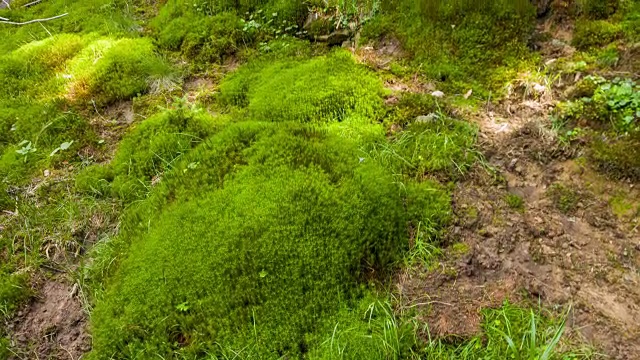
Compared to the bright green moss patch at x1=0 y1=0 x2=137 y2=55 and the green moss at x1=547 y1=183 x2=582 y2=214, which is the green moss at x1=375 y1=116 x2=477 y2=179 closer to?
the green moss at x1=547 y1=183 x2=582 y2=214

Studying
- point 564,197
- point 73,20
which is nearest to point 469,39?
point 564,197

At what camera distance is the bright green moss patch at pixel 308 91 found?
411 cm

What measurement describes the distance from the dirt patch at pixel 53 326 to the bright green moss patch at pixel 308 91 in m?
2.22

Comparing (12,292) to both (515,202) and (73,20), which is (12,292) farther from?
(73,20)

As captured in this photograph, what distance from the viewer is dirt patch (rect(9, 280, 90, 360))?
303 cm

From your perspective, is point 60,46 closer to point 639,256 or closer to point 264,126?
point 264,126

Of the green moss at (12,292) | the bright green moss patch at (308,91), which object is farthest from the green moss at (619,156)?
the green moss at (12,292)

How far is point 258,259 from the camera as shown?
9.36 ft

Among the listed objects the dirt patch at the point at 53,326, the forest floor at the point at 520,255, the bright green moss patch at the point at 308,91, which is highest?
the bright green moss patch at the point at 308,91

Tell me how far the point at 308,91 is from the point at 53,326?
2869 millimetres

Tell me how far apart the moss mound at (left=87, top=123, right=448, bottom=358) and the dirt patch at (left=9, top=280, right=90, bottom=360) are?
0.99 ft

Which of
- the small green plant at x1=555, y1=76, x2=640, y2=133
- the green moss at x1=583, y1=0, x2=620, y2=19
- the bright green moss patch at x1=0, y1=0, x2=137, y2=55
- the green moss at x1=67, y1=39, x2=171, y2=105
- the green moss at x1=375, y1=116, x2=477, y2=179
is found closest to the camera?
the small green plant at x1=555, y1=76, x2=640, y2=133

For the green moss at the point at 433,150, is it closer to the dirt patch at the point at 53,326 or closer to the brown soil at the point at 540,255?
the brown soil at the point at 540,255

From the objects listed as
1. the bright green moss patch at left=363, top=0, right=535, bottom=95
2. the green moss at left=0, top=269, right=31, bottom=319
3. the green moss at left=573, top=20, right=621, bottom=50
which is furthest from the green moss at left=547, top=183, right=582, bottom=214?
the green moss at left=0, top=269, right=31, bottom=319
